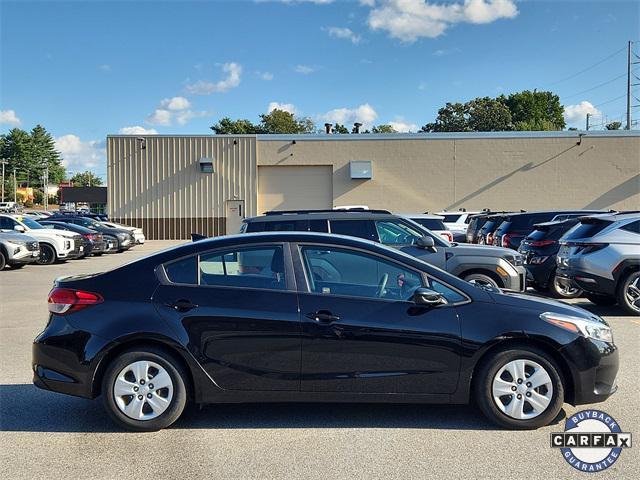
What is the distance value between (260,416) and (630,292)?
7.04 m

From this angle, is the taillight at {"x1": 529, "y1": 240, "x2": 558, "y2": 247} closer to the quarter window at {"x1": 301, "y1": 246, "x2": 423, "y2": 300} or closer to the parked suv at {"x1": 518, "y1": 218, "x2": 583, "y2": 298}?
the parked suv at {"x1": 518, "y1": 218, "x2": 583, "y2": 298}

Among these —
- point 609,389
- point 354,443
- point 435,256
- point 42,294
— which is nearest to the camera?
point 354,443

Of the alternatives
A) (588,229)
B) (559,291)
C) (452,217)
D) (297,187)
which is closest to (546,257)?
(559,291)

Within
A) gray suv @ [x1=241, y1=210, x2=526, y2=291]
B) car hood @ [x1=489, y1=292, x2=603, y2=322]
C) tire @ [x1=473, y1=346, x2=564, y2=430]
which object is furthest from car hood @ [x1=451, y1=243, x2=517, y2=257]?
tire @ [x1=473, y1=346, x2=564, y2=430]

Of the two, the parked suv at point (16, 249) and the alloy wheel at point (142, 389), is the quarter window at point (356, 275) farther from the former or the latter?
the parked suv at point (16, 249)

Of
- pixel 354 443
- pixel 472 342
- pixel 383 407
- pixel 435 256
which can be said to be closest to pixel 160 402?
pixel 354 443

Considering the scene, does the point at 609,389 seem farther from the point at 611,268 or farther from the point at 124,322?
the point at 611,268

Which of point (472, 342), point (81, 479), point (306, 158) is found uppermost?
point (306, 158)

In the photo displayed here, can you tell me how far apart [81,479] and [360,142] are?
30.6 meters

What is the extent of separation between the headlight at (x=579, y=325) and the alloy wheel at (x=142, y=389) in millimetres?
3119

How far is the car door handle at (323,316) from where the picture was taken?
14.9 ft

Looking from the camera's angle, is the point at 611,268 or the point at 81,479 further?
the point at 611,268

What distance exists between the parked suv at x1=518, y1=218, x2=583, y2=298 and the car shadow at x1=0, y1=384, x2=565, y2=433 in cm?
700

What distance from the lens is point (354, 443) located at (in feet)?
14.1
